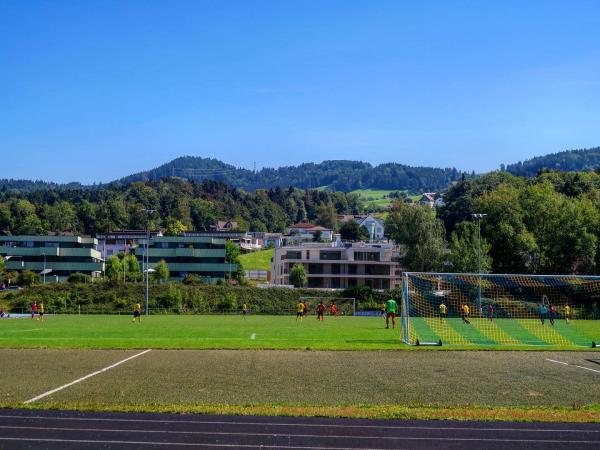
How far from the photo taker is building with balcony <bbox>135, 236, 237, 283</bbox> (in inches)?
4825

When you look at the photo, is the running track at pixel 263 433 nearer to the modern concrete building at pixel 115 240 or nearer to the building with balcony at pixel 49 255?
the building with balcony at pixel 49 255

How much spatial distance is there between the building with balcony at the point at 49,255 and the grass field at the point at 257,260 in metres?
41.5

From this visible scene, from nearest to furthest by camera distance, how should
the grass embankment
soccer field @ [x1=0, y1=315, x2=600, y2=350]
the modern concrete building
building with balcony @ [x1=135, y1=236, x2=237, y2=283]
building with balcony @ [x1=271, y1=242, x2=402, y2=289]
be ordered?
the grass embankment, soccer field @ [x1=0, y1=315, x2=600, y2=350], building with balcony @ [x1=271, y1=242, x2=402, y2=289], building with balcony @ [x1=135, y1=236, x2=237, y2=283], the modern concrete building

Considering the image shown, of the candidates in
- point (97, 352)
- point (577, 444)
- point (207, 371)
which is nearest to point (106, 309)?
point (97, 352)

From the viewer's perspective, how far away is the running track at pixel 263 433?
1182 centimetres

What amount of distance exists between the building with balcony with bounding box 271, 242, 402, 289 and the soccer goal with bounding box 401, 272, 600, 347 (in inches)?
2086

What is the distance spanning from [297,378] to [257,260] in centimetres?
14540

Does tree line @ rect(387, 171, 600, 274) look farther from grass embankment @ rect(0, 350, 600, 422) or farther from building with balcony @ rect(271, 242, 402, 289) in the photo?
grass embankment @ rect(0, 350, 600, 422)

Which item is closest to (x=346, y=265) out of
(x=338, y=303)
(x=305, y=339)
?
(x=338, y=303)

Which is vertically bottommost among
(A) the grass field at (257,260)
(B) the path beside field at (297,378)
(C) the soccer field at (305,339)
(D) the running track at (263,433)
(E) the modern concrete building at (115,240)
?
(C) the soccer field at (305,339)

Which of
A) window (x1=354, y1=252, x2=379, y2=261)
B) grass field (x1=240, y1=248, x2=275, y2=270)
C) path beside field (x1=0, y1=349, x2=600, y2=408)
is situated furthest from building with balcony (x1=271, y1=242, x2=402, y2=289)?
path beside field (x1=0, y1=349, x2=600, y2=408)

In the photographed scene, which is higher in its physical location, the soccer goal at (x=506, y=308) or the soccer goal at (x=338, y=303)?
the soccer goal at (x=506, y=308)

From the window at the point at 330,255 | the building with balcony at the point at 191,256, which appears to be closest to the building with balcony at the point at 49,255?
the building with balcony at the point at 191,256

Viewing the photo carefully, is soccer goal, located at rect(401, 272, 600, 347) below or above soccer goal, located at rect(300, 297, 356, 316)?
above
